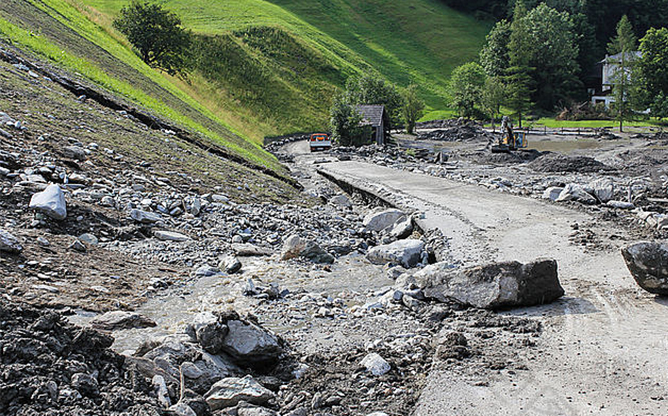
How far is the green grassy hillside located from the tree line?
9.71 metres

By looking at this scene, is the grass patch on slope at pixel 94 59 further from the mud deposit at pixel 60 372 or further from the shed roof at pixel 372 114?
the shed roof at pixel 372 114

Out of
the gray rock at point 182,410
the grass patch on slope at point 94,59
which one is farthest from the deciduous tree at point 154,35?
the gray rock at point 182,410

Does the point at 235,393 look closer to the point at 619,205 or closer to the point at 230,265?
the point at 230,265

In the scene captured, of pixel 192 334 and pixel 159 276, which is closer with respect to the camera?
pixel 192 334

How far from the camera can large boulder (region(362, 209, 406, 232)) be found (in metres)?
16.9

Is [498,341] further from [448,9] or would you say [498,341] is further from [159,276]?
[448,9]

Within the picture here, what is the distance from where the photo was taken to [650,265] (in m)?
8.66

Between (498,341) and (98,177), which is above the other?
(98,177)

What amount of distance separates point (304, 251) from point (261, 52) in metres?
70.2

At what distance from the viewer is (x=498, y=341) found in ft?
25.1

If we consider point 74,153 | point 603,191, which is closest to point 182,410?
point 74,153

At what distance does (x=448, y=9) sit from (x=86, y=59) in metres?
116

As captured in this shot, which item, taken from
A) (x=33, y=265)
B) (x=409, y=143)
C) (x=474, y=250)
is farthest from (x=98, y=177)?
(x=409, y=143)

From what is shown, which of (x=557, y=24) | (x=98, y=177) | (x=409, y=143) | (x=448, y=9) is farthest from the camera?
(x=448, y=9)
